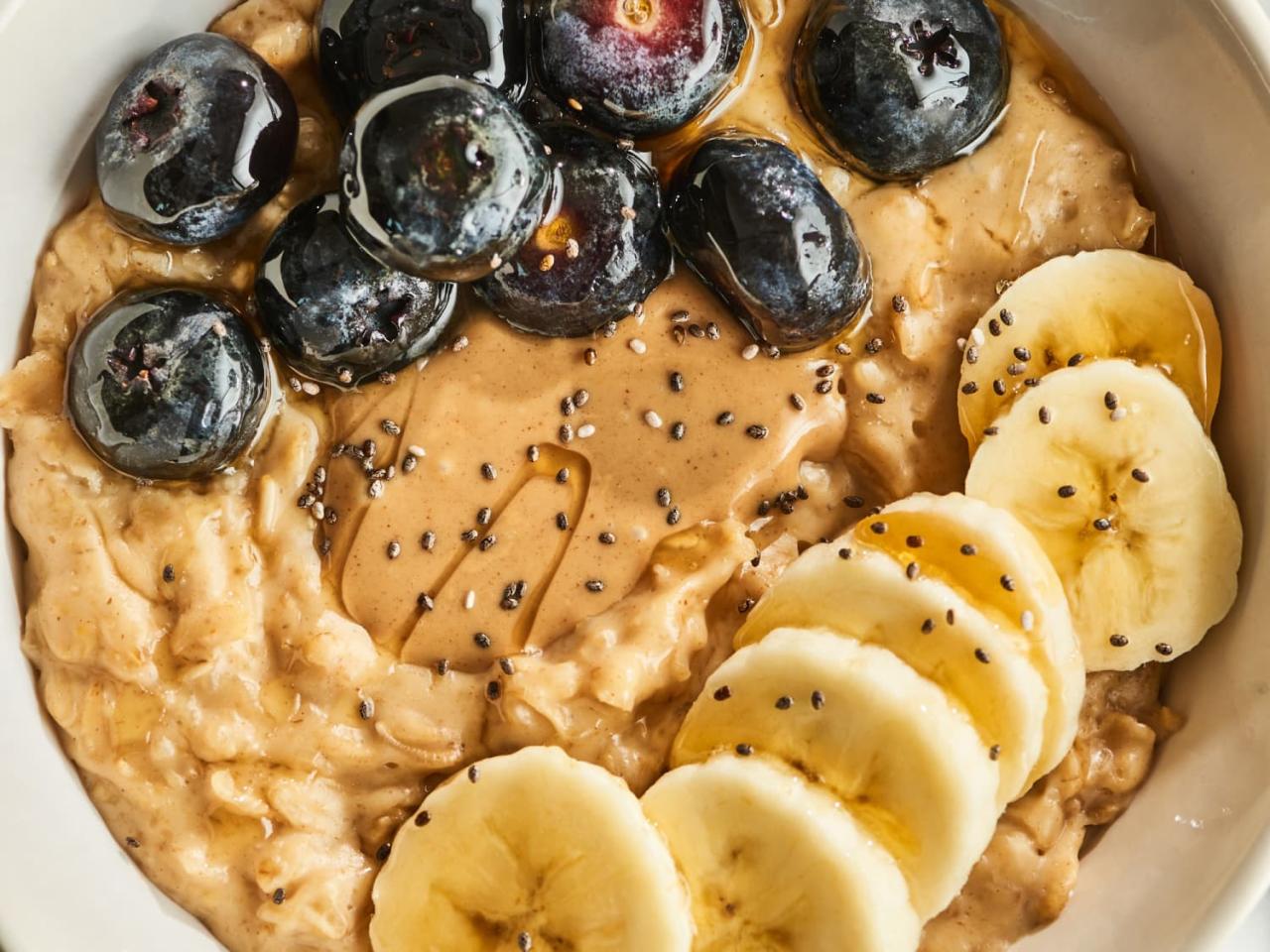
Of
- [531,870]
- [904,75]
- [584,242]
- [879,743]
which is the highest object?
[904,75]

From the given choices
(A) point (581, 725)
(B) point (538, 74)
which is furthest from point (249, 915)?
(B) point (538, 74)

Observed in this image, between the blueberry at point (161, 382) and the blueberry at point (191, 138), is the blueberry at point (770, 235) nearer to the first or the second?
the blueberry at point (191, 138)

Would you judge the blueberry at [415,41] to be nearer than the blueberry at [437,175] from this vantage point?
No

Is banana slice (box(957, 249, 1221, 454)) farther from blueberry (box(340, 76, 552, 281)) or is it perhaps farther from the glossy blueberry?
the glossy blueberry

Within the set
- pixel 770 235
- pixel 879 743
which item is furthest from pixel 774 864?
pixel 770 235

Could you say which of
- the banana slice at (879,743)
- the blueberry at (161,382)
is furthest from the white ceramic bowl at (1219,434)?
the banana slice at (879,743)

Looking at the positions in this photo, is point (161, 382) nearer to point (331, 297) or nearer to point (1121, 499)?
point (331, 297)
